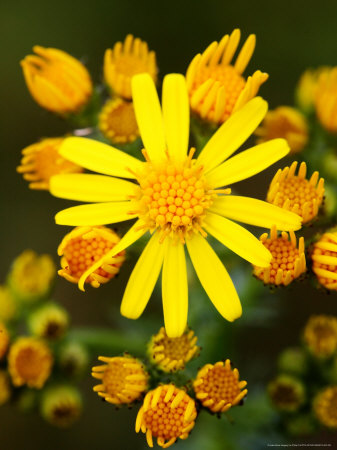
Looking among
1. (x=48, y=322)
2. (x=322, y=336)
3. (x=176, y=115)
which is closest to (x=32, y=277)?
(x=48, y=322)

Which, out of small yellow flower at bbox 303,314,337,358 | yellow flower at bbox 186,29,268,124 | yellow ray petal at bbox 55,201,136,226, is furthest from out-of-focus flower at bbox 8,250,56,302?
small yellow flower at bbox 303,314,337,358

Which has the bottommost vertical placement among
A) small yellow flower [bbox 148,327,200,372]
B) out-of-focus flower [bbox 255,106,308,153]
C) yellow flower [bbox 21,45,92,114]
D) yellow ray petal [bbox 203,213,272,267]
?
small yellow flower [bbox 148,327,200,372]

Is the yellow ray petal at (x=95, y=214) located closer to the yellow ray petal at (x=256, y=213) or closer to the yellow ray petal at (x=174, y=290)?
the yellow ray petal at (x=174, y=290)

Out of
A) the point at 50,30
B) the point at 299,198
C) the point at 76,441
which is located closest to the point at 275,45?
the point at 50,30

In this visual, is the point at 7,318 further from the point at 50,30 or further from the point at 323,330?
the point at 50,30

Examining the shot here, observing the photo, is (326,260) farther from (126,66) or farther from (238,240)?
(126,66)

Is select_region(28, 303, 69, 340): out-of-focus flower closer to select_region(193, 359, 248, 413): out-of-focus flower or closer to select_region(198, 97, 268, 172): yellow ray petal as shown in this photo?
select_region(193, 359, 248, 413): out-of-focus flower
